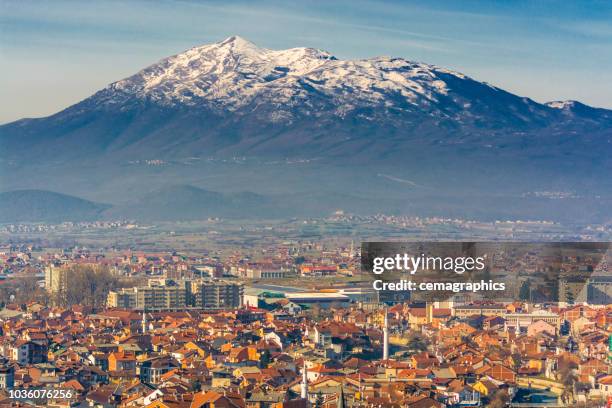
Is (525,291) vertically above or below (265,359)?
above

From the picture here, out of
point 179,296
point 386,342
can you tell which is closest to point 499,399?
point 386,342

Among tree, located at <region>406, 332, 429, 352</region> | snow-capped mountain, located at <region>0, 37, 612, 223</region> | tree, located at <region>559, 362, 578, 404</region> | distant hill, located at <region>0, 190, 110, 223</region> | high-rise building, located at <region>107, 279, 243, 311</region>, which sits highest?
snow-capped mountain, located at <region>0, 37, 612, 223</region>

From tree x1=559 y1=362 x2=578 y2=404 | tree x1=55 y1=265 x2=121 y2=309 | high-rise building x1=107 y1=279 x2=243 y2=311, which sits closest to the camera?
tree x1=559 y1=362 x2=578 y2=404

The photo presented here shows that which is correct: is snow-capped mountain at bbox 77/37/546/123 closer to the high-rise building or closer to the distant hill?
the distant hill

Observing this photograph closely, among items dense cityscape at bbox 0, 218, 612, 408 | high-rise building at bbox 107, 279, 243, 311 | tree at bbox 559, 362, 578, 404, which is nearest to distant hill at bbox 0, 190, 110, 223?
dense cityscape at bbox 0, 218, 612, 408

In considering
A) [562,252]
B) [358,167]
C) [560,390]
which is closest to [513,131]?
[358,167]

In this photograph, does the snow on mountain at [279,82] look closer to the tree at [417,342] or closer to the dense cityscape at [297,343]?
the dense cityscape at [297,343]

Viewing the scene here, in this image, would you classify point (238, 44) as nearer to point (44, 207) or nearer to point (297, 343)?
point (44, 207)
